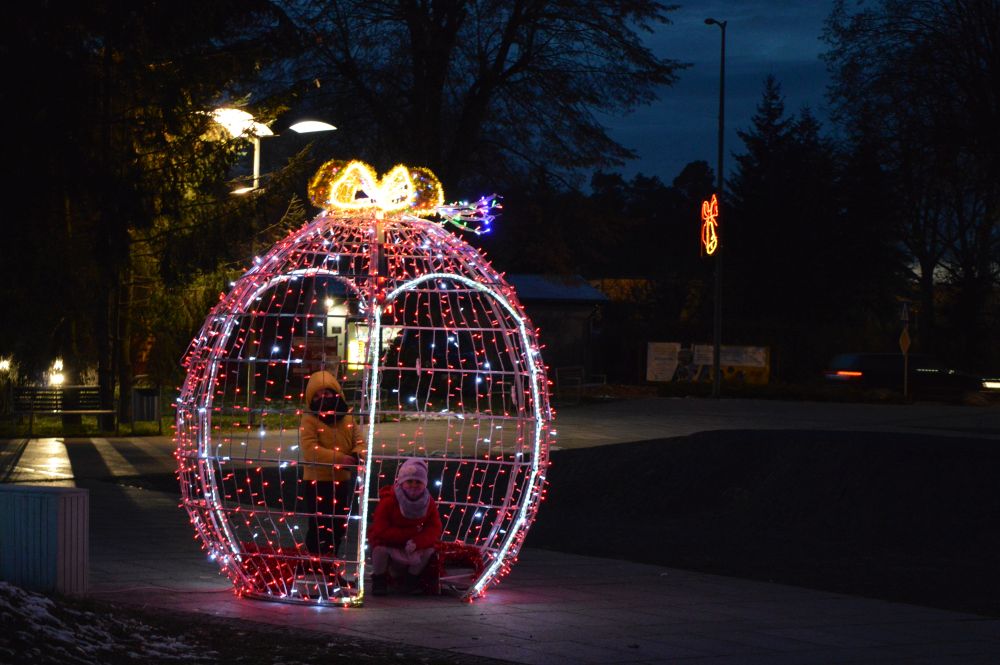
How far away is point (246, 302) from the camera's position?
9.41 metres

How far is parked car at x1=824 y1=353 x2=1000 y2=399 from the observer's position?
40125 mm

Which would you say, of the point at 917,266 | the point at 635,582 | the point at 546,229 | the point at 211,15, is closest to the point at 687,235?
the point at 917,266

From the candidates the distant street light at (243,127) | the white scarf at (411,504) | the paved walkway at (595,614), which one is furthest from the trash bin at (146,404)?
the white scarf at (411,504)

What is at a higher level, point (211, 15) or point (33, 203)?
point (211, 15)

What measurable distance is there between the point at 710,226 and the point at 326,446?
3200 centimetres

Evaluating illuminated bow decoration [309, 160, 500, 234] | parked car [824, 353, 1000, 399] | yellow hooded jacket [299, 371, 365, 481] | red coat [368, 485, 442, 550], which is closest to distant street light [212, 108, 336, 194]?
illuminated bow decoration [309, 160, 500, 234]

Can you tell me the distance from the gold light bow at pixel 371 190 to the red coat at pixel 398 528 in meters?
1.96

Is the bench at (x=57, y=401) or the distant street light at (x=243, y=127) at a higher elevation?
the distant street light at (x=243, y=127)

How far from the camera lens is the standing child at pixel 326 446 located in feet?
30.7

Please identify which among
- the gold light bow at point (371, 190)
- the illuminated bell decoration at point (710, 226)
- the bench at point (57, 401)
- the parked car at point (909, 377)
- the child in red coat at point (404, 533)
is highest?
the illuminated bell decoration at point (710, 226)

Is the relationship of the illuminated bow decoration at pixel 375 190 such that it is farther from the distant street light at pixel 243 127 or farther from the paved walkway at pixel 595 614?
the distant street light at pixel 243 127

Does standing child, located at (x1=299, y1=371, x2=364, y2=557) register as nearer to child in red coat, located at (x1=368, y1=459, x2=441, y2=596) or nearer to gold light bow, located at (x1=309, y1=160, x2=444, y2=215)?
child in red coat, located at (x1=368, y1=459, x2=441, y2=596)

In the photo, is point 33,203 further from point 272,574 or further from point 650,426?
point 650,426

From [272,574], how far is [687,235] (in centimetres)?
7446
